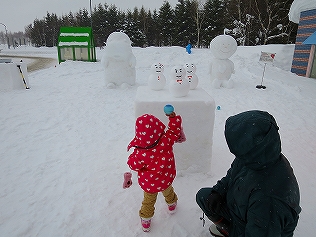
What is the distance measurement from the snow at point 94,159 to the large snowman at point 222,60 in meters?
0.42

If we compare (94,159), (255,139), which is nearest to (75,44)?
(94,159)

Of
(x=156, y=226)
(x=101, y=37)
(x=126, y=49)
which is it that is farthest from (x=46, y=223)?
(x=101, y=37)

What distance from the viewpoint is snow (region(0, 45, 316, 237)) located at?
227 centimetres

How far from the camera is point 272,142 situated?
1.24 m

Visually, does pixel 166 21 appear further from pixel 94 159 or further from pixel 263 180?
pixel 263 180

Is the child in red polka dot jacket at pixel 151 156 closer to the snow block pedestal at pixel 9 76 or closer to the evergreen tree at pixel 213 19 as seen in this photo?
the snow block pedestal at pixel 9 76

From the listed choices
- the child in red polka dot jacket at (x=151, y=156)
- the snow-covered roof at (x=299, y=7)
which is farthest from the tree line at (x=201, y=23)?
the child in red polka dot jacket at (x=151, y=156)

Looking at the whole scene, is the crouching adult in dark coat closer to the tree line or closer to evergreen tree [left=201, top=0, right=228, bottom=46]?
the tree line

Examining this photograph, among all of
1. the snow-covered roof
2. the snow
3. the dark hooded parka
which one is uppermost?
the snow-covered roof

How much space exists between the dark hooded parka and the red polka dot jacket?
2.34ft

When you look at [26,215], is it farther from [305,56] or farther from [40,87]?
[305,56]

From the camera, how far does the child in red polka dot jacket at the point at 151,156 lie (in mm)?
1902

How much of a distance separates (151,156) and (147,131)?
245mm

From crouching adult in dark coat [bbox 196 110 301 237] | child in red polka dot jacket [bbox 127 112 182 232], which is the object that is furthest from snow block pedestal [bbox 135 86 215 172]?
crouching adult in dark coat [bbox 196 110 301 237]
